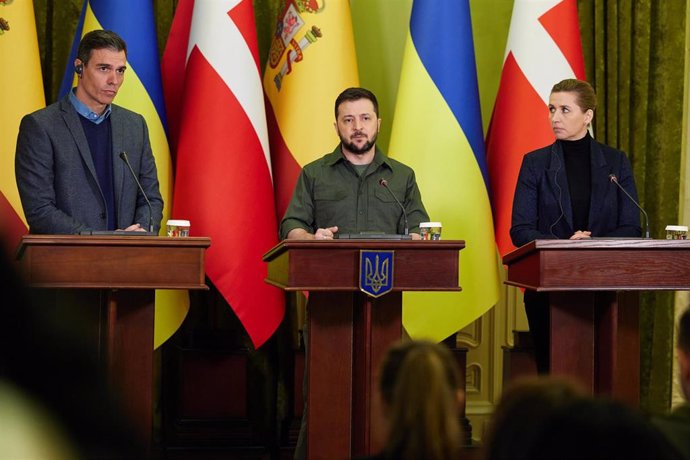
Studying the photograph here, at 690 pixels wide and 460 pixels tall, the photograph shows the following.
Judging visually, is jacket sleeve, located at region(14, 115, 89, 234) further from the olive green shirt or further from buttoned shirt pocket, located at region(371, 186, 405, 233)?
buttoned shirt pocket, located at region(371, 186, 405, 233)

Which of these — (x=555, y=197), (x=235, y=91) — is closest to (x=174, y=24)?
(x=235, y=91)

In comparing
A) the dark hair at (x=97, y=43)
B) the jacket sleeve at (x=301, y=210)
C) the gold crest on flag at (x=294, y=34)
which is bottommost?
the jacket sleeve at (x=301, y=210)

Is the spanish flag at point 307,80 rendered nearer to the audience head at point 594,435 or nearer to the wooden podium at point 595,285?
the wooden podium at point 595,285

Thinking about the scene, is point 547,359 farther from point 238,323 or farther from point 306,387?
point 238,323

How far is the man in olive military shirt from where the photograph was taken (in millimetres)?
4254

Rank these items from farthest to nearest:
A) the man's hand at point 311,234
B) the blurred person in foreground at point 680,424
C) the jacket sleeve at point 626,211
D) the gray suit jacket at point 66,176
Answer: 1. the jacket sleeve at point 626,211
2. the gray suit jacket at point 66,176
3. the man's hand at point 311,234
4. the blurred person in foreground at point 680,424

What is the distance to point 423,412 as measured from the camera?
1.22 m

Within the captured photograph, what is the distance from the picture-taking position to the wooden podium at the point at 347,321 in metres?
3.44

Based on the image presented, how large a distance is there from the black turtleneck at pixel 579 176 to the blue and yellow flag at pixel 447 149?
0.92 m

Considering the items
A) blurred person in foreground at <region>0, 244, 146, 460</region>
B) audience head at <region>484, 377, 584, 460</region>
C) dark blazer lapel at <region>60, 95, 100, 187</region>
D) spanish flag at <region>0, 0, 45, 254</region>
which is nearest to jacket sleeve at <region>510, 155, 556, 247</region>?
dark blazer lapel at <region>60, 95, 100, 187</region>

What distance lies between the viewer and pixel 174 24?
17.9 ft

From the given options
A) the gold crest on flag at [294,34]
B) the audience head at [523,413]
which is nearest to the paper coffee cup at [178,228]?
the gold crest on flag at [294,34]

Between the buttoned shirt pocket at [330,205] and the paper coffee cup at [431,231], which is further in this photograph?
the buttoned shirt pocket at [330,205]

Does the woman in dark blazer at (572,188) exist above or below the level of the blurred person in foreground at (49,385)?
above
